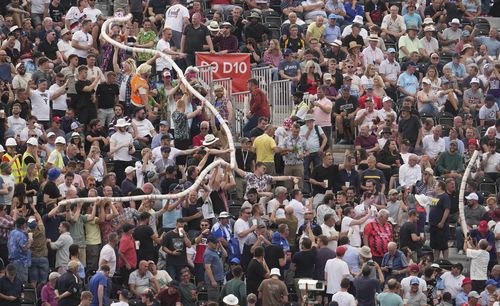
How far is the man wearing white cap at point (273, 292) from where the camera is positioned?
34.7 m

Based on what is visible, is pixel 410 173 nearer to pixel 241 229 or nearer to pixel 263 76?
pixel 241 229

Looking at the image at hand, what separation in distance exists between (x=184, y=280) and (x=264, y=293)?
4.28 ft

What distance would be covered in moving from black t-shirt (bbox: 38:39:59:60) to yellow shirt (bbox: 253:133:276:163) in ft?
16.9

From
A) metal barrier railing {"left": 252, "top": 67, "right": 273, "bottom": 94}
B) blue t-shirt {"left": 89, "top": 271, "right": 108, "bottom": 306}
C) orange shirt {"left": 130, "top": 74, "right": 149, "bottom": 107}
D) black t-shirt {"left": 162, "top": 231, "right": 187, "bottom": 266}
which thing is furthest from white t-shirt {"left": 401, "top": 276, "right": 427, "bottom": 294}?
metal barrier railing {"left": 252, "top": 67, "right": 273, "bottom": 94}

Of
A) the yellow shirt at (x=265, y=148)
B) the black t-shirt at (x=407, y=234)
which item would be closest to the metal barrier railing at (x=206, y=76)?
the yellow shirt at (x=265, y=148)

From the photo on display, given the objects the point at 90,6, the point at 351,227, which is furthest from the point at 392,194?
the point at 90,6

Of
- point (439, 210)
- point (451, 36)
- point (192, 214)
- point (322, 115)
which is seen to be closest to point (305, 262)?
point (192, 214)

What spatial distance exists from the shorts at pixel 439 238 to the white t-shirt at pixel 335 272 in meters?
2.85

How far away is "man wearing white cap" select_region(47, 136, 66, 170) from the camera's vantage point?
3712 cm

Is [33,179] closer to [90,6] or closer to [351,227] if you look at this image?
[351,227]

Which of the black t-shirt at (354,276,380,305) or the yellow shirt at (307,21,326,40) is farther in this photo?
the yellow shirt at (307,21,326,40)

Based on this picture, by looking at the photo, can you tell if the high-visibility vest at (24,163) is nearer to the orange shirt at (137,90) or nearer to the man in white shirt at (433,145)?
the orange shirt at (137,90)

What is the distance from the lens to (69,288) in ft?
112

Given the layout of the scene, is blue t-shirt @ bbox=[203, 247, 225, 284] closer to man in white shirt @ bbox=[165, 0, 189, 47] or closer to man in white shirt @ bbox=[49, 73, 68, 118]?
man in white shirt @ bbox=[49, 73, 68, 118]
